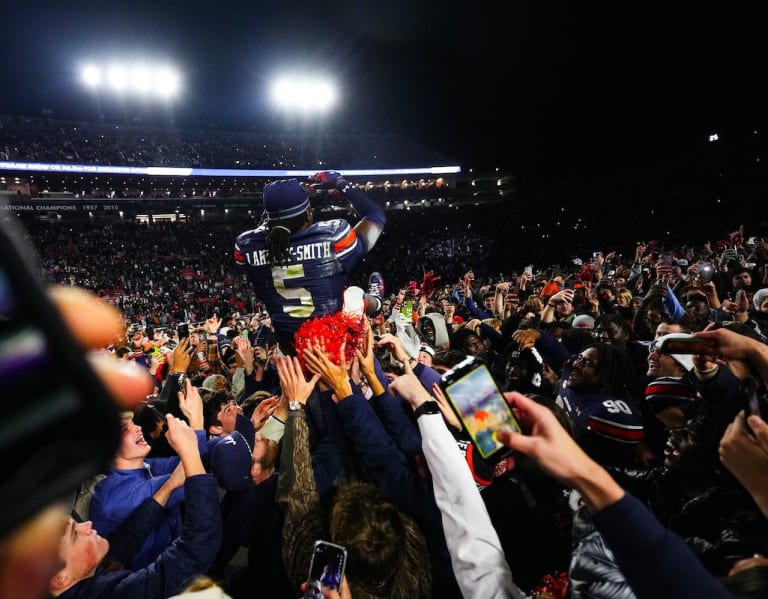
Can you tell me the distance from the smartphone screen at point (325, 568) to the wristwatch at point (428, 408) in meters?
0.57

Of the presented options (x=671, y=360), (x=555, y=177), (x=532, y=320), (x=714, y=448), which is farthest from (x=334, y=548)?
(x=555, y=177)

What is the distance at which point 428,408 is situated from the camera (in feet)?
5.83

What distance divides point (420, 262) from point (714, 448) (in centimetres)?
3056

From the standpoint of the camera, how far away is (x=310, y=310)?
291 centimetres

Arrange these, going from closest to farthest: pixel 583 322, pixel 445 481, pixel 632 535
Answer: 1. pixel 632 535
2. pixel 445 481
3. pixel 583 322

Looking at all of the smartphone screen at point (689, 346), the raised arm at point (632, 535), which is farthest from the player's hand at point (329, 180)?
the raised arm at point (632, 535)

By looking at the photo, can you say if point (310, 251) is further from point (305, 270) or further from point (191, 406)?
point (191, 406)

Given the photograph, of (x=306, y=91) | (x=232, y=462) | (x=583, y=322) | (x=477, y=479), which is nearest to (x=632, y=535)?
(x=477, y=479)

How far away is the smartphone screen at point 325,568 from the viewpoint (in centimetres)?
147

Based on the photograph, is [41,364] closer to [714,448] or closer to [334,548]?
[334,548]

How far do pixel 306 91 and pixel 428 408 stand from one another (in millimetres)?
34642

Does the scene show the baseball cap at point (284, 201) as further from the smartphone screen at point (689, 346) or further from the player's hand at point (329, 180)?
the smartphone screen at point (689, 346)

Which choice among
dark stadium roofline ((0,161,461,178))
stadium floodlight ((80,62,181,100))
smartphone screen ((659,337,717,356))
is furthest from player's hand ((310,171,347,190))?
stadium floodlight ((80,62,181,100))

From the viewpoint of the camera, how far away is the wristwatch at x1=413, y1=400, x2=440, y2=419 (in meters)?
1.76
